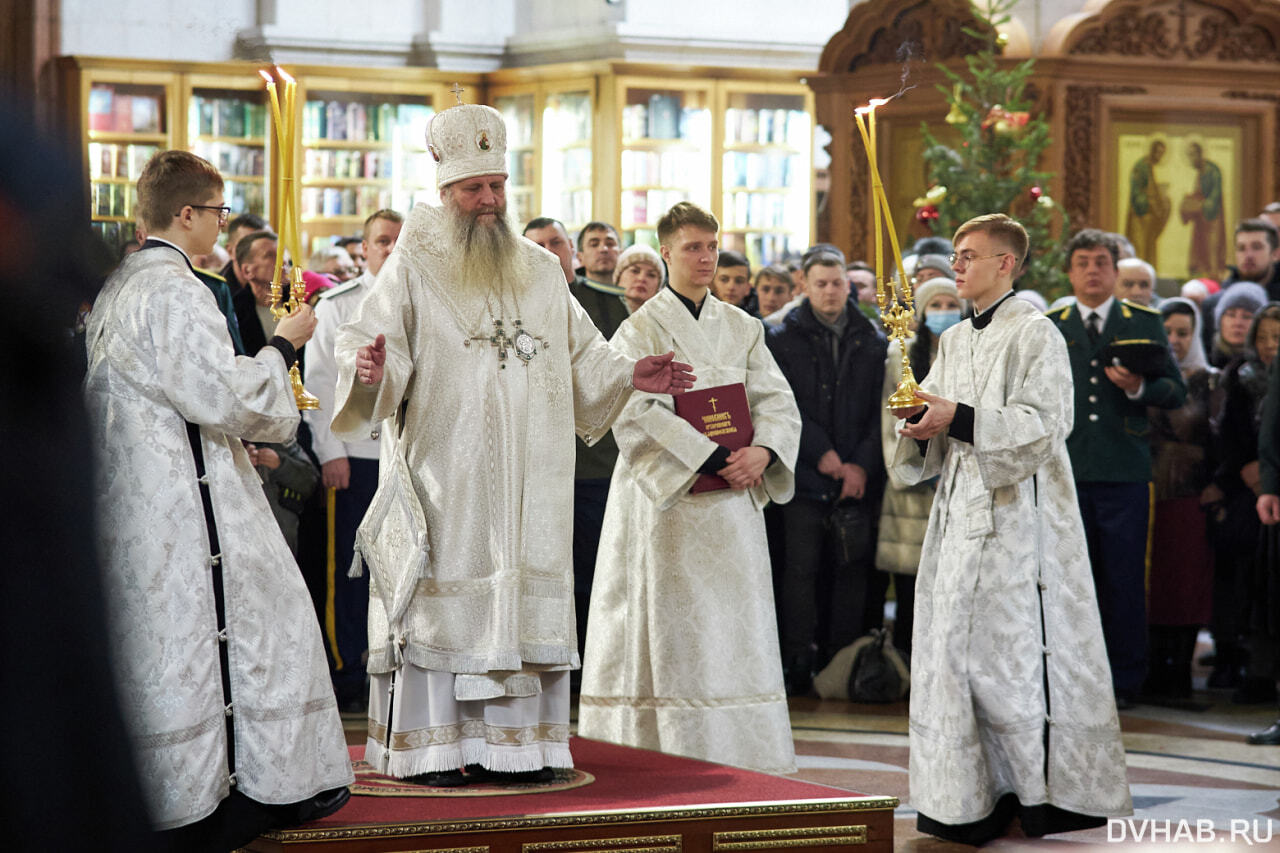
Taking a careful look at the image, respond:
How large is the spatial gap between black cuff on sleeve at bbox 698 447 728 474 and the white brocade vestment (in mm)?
803

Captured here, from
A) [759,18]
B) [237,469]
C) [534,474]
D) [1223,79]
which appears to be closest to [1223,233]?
[1223,79]

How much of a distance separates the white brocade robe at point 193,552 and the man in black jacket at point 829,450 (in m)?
3.59

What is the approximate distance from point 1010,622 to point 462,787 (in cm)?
165

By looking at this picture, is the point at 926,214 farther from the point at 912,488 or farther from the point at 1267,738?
the point at 1267,738

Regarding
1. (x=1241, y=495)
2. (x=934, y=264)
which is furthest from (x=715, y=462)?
(x=1241, y=495)

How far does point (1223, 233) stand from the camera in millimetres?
12133

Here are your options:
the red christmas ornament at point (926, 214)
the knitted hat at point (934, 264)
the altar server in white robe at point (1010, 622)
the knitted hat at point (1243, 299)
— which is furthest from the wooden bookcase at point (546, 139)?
the altar server in white robe at point (1010, 622)

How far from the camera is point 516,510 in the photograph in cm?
464

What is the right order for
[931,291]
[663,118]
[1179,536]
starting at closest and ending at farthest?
[931,291]
[1179,536]
[663,118]

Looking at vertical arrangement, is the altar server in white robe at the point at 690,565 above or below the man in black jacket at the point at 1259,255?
below

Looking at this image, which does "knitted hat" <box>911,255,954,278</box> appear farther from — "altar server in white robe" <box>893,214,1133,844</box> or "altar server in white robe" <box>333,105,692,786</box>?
"altar server in white robe" <box>333,105,692,786</box>

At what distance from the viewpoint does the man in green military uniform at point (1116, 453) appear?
7.04 meters

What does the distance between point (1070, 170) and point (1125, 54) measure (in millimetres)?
918

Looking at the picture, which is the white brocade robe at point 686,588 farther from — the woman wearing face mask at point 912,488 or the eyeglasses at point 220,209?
the eyeglasses at point 220,209
